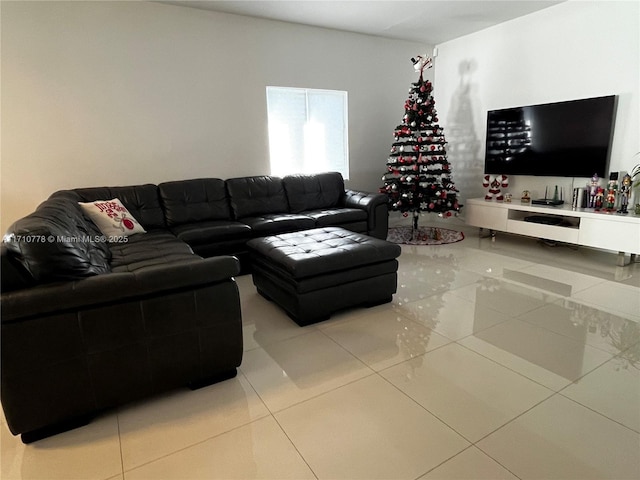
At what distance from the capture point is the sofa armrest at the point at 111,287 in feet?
4.76

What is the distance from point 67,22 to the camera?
3529mm

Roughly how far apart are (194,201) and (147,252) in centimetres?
141

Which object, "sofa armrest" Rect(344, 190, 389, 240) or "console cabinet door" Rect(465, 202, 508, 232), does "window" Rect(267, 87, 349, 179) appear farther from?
"console cabinet door" Rect(465, 202, 508, 232)

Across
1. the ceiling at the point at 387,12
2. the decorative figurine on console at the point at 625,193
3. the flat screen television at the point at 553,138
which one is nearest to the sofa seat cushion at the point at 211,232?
the ceiling at the point at 387,12

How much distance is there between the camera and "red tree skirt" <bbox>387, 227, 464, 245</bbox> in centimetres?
479

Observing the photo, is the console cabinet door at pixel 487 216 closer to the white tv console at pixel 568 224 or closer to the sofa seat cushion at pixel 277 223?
the white tv console at pixel 568 224

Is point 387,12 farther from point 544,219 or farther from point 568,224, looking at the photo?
point 568,224

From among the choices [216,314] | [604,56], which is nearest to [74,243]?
[216,314]

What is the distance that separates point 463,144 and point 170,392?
5.16 m

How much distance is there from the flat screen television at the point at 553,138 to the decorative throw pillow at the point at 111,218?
440 centimetres

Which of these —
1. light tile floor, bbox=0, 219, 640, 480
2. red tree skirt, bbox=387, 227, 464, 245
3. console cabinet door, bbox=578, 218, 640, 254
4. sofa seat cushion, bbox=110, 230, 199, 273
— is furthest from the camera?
red tree skirt, bbox=387, 227, 464, 245

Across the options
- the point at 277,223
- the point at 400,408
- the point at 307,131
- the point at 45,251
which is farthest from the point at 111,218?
the point at 400,408

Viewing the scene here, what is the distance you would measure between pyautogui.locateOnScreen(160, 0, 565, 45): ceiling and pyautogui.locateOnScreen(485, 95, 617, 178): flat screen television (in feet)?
3.71

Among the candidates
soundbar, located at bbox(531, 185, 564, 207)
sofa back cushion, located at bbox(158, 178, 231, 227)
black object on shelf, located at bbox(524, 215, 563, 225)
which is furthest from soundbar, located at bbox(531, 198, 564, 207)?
sofa back cushion, located at bbox(158, 178, 231, 227)
